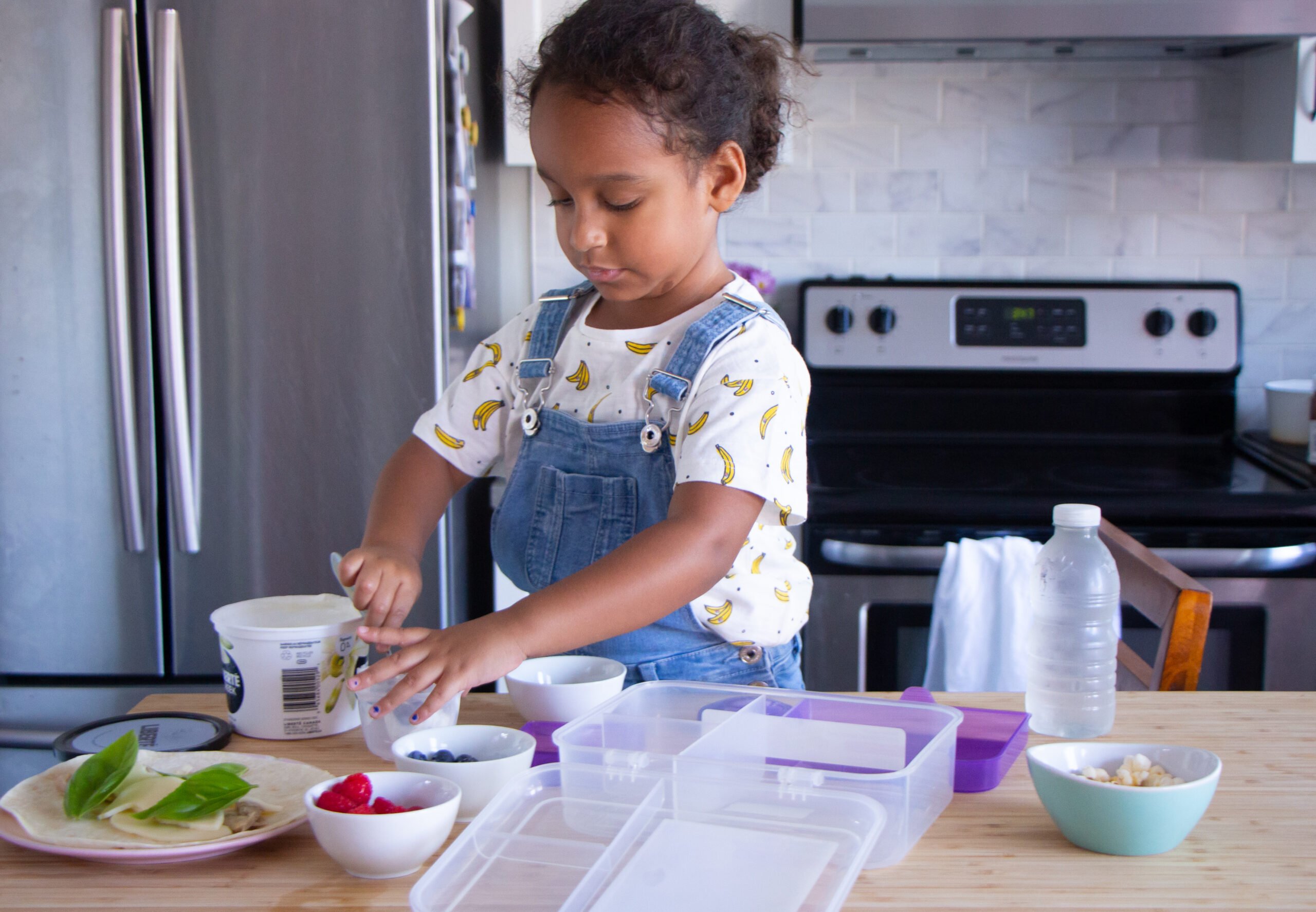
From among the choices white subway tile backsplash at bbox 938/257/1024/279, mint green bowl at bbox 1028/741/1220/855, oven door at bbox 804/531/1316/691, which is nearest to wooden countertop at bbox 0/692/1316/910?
mint green bowl at bbox 1028/741/1220/855

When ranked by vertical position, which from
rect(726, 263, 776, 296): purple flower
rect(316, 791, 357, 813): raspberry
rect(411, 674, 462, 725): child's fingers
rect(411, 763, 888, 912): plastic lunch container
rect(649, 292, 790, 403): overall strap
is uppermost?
rect(726, 263, 776, 296): purple flower

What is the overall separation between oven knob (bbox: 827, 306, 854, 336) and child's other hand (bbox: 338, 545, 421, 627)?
4.92 ft

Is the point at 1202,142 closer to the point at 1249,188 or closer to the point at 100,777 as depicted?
the point at 1249,188

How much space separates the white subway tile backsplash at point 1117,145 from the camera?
2414 millimetres

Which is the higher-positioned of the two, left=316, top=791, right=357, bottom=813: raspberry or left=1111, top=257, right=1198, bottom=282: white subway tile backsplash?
left=1111, top=257, right=1198, bottom=282: white subway tile backsplash

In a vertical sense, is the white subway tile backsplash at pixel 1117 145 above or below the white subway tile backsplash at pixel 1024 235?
above

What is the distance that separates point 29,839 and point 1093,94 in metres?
2.31

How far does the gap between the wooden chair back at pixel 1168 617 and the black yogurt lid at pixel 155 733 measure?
870 mm

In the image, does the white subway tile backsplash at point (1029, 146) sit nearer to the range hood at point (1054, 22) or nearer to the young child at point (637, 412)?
the range hood at point (1054, 22)

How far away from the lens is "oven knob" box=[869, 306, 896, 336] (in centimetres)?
239

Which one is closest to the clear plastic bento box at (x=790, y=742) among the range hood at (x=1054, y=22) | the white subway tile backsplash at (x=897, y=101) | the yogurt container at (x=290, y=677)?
the yogurt container at (x=290, y=677)

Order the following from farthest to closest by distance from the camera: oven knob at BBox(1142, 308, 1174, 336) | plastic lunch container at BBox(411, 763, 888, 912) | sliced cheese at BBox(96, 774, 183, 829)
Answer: oven knob at BBox(1142, 308, 1174, 336) → sliced cheese at BBox(96, 774, 183, 829) → plastic lunch container at BBox(411, 763, 888, 912)

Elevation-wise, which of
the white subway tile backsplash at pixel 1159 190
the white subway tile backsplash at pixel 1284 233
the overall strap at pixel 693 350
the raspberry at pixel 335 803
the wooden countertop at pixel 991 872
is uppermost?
the white subway tile backsplash at pixel 1159 190

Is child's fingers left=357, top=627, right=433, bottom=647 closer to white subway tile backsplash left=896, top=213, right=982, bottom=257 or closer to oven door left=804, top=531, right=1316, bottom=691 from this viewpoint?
oven door left=804, top=531, right=1316, bottom=691
